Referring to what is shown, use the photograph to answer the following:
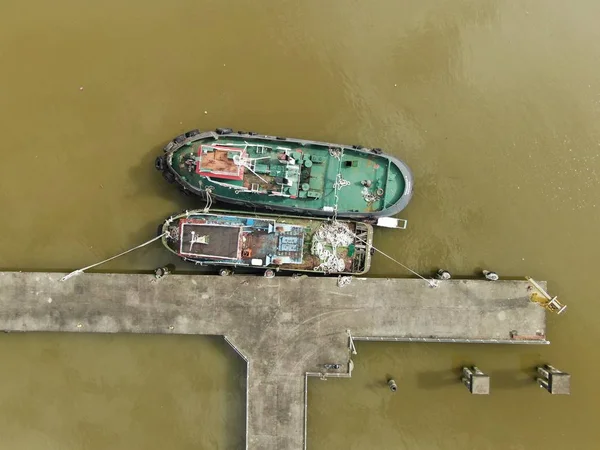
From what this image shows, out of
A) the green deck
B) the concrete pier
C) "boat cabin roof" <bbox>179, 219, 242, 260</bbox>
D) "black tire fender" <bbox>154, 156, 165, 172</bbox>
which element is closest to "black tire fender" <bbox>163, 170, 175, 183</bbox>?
"black tire fender" <bbox>154, 156, 165, 172</bbox>

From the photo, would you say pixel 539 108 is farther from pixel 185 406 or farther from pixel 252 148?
pixel 185 406

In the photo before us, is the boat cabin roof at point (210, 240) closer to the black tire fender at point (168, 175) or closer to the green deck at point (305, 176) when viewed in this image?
the green deck at point (305, 176)

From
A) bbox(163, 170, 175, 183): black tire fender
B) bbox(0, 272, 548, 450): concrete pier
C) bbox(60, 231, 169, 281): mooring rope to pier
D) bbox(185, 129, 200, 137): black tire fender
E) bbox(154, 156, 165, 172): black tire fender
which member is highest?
bbox(185, 129, 200, 137): black tire fender

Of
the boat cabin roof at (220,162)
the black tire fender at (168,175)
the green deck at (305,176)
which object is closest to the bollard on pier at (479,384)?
the green deck at (305,176)

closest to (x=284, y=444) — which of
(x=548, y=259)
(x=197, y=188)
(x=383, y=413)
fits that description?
(x=383, y=413)

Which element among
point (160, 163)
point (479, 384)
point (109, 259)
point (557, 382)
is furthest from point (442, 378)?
point (109, 259)

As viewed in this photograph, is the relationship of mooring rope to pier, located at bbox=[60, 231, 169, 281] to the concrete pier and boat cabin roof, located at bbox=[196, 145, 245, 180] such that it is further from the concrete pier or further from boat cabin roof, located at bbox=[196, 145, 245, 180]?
boat cabin roof, located at bbox=[196, 145, 245, 180]
